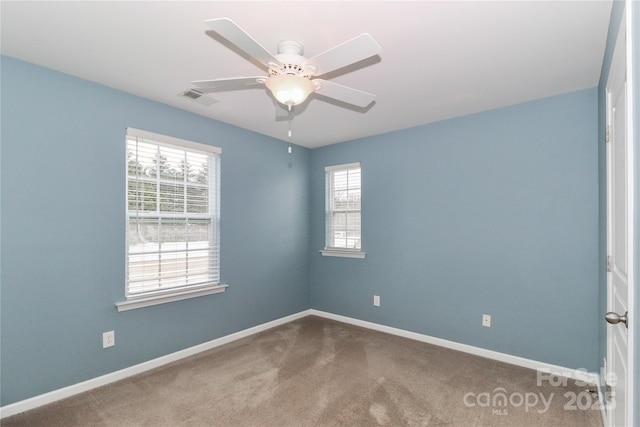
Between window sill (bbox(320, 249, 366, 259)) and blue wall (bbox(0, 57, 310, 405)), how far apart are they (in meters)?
1.46

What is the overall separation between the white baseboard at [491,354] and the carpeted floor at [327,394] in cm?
9

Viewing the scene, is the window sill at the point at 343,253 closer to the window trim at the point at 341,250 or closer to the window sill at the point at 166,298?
the window trim at the point at 341,250

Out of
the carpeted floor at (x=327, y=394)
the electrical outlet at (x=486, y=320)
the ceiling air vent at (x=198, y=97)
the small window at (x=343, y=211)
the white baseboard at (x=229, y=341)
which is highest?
the ceiling air vent at (x=198, y=97)

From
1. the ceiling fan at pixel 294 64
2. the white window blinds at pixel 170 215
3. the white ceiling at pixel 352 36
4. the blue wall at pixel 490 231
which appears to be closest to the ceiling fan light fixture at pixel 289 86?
the ceiling fan at pixel 294 64

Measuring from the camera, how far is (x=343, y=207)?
4434mm

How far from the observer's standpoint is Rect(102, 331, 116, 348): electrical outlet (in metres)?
2.68

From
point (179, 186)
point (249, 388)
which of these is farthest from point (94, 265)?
point (249, 388)

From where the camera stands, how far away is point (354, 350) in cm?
337

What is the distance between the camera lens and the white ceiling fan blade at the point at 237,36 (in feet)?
4.42

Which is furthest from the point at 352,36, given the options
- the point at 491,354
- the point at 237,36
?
the point at 491,354

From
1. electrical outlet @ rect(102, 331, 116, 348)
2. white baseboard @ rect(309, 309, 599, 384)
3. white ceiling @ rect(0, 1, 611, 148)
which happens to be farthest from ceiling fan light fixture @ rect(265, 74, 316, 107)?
white baseboard @ rect(309, 309, 599, 384)

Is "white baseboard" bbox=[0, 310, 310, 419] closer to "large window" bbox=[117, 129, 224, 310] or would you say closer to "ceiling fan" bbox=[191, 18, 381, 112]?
"large window" bbox=[117, 129, 224, 310]

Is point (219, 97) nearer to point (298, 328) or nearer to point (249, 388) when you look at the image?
point (249, 388)

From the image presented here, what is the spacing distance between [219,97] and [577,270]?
342 cm
